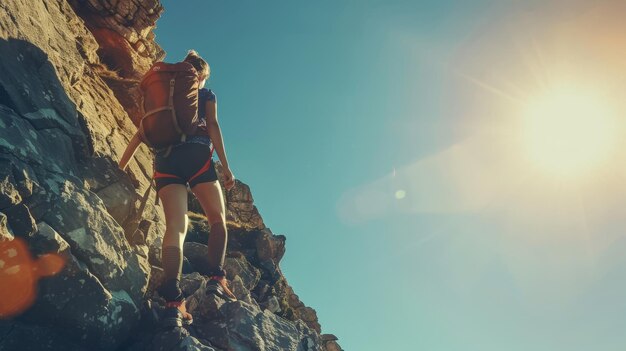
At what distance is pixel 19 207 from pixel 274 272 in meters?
11.1

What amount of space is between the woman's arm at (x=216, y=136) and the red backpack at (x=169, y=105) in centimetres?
44

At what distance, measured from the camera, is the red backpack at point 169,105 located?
7.42 m

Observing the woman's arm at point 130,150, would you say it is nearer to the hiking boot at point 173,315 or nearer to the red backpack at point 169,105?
the red backpack at point 169,105

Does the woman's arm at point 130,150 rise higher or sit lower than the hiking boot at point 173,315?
higher

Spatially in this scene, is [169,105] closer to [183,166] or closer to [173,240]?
[183,166]

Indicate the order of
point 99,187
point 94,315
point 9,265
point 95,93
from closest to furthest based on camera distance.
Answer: point 9,265
point 94,315
point 99,187
point 95,93

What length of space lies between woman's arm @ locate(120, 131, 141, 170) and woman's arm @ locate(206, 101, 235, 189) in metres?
1.41

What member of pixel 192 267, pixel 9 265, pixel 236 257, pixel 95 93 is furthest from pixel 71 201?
pixel 236 257

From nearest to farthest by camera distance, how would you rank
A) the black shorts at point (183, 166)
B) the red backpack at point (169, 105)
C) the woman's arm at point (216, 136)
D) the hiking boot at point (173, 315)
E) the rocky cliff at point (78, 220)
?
1. the rocky cliff at point (78, 220)
2. the hiking boot at point (173, 315)
3. the red backpack at point (169, 105)
4. the black shorts at point (183, 166)
5. the woman's arm at point (216, 136)

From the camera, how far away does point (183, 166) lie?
7.54 metres

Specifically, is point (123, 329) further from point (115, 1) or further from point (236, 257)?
point (115, 1)

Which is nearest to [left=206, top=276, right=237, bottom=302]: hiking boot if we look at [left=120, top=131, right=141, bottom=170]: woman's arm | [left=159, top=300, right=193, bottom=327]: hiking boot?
[left=159, top=300, right=193, bottom=327]: hiking boot

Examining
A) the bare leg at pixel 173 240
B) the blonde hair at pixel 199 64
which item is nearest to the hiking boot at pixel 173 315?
the bare leg at pixel 173 240

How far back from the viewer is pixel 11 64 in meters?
6.70
